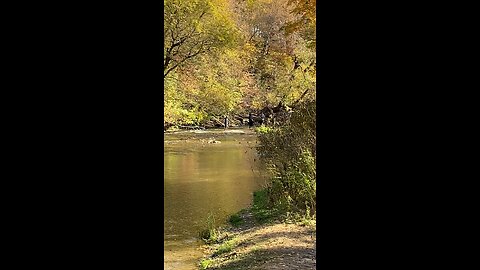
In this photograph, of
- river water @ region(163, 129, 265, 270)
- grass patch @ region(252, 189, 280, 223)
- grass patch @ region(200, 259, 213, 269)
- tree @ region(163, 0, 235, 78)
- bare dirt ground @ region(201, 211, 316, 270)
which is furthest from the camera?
tree @ region(163, 0, 235, 78)

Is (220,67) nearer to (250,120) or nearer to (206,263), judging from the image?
(250,120)

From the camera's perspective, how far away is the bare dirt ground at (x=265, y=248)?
248 inches

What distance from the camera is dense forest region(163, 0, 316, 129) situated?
1348 cm

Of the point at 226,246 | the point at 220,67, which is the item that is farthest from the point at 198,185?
the point at 220,67

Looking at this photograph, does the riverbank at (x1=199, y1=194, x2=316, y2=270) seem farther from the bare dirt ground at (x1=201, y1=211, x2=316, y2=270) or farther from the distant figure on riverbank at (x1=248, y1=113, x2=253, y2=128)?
the distant figure on riverbank at (x1=248, y1=113, x2=253, y2=128)

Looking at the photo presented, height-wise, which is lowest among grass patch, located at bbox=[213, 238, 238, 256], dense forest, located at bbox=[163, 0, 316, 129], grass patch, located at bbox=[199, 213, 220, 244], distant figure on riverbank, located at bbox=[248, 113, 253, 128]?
grass patch, located at bbox=[213, 238, 238, 256]

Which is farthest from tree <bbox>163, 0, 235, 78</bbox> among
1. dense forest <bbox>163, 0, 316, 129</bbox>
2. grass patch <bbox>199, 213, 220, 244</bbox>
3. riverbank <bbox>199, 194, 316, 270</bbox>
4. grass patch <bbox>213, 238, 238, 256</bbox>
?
grass patch <bbox>213, 238, 238, 256</bbox>

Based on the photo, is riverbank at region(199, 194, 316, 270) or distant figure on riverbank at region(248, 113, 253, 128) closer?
riverbank at region(199, 194, 316, 270)

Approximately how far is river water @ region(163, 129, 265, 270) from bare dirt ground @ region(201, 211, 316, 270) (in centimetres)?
36

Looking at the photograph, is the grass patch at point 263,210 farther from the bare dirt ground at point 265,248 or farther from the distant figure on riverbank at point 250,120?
the distant figure on riverbank at point 250,120

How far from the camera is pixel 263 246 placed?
720 centimetres

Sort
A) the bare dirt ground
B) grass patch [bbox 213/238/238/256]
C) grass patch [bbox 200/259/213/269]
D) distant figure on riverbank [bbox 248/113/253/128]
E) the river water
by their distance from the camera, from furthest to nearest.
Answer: distant figure on riverbank [bbox 248/113/253/128], the river water, grass patch [bbox 213/238/238/256], grass patch [bbox 200/259/213/269], the bare dirt ground

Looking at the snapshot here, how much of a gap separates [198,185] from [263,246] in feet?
14.5
